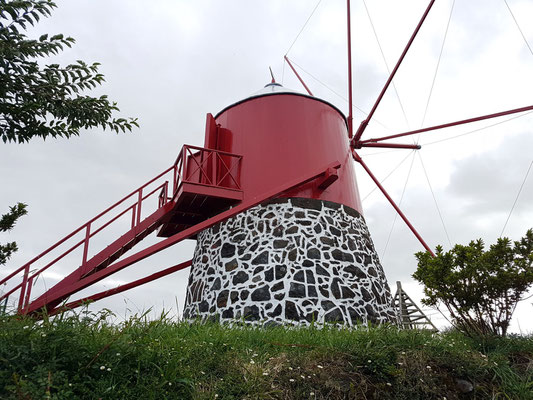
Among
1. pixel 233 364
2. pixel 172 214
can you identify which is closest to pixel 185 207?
pixel 172 214

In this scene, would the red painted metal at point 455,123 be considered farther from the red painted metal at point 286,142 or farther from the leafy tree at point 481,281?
the leafy tree at point 481,281

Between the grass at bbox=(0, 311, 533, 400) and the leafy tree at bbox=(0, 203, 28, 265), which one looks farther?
the leafy tree at bbox=(0, 203, 28, 265)

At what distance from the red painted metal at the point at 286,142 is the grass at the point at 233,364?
507 centimetres

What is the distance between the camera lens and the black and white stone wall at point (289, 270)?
29.5 ft

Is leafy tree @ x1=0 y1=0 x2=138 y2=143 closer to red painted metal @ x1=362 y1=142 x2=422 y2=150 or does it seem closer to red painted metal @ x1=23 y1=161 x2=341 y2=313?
red painted metal @ x1=23 y1=161 x2=341 y2=313

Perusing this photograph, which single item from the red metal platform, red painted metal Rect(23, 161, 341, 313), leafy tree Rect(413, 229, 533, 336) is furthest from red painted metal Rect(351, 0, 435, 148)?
leafy tree Rect(413, 229, 533, 336)

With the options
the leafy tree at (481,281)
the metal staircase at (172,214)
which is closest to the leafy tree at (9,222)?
the metal staircase at (172,214)

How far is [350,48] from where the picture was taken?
1370 centimetres

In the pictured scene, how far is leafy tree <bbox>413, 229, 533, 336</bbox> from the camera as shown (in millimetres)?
7180

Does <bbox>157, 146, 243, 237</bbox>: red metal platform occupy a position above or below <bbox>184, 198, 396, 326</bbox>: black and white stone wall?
above

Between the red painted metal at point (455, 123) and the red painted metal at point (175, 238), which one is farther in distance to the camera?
the red painted metal at point (455, 123)

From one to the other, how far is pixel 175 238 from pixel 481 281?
6.07m

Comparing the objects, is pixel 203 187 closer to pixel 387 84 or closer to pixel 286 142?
pixel 286 142

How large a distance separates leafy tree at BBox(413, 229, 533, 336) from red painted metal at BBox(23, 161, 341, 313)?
3.56 m
